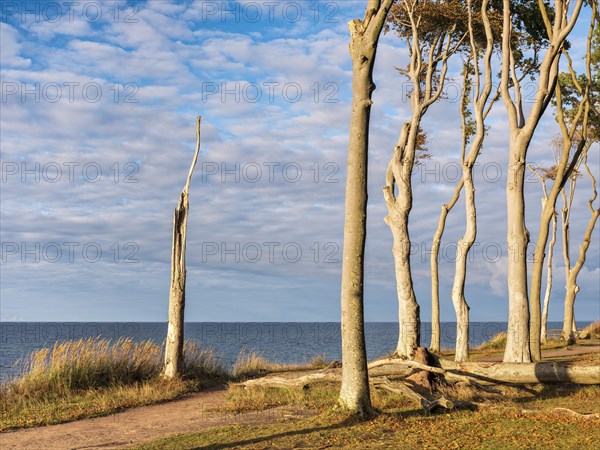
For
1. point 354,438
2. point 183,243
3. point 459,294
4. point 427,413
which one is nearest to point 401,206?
point 459,294

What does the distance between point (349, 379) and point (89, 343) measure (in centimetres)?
843

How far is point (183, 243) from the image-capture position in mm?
17641

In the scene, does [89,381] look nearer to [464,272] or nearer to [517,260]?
[517,260]

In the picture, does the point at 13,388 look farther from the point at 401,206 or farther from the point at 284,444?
the point at 401,206

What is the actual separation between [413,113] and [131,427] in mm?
15324

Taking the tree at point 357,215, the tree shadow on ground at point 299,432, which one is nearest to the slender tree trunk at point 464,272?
the tree shadow on ground at point 299,432

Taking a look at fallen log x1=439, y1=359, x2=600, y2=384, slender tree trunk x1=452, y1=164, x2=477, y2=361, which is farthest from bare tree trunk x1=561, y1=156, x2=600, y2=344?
fallen log x1=439, y1=359, x2=600, y2=384

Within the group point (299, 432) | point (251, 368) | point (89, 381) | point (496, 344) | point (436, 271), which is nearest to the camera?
point (299, 432)

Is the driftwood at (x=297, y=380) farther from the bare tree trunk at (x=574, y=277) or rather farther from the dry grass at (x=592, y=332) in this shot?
the dry grass at (x=592, y=332)

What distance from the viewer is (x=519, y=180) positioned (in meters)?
17.8

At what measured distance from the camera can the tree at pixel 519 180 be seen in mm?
17047

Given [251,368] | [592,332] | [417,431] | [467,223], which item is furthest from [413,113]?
[592,332]

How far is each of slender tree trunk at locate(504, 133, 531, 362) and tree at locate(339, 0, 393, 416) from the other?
7.12 meters

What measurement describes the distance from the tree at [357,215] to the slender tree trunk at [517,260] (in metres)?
7.12
